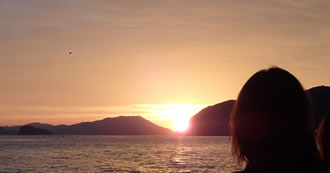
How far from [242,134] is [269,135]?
0.16 m

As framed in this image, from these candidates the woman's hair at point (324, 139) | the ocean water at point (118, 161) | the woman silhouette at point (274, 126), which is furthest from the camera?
the ocean water at point (118, 161)

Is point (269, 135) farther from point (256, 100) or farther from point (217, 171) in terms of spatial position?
point (217, 171)

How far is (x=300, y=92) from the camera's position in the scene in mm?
3092

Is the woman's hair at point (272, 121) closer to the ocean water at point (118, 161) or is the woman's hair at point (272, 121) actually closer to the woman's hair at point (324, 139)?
the woman's hair at point (324, 139)

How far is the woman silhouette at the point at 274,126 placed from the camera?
9.66 ft

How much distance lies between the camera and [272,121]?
303 cm

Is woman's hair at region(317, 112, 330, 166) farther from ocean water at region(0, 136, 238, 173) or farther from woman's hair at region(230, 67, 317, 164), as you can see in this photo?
ocean water at region(0, 136, 238, 173)

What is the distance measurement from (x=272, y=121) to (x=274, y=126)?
32 millimetres

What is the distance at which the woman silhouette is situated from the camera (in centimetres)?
294

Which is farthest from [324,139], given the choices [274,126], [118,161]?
[118,161]

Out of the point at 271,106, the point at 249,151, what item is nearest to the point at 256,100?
the point at 271,106

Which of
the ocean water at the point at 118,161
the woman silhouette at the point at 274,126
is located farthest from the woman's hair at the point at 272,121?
the ocean water at the point at 118,161

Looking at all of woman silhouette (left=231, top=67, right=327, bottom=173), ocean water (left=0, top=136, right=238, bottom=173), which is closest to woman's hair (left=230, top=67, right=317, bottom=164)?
woman silhouette (left=231, top=67, right=327, bottom=173)

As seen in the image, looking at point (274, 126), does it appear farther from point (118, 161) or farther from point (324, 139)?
point (118, 161)
